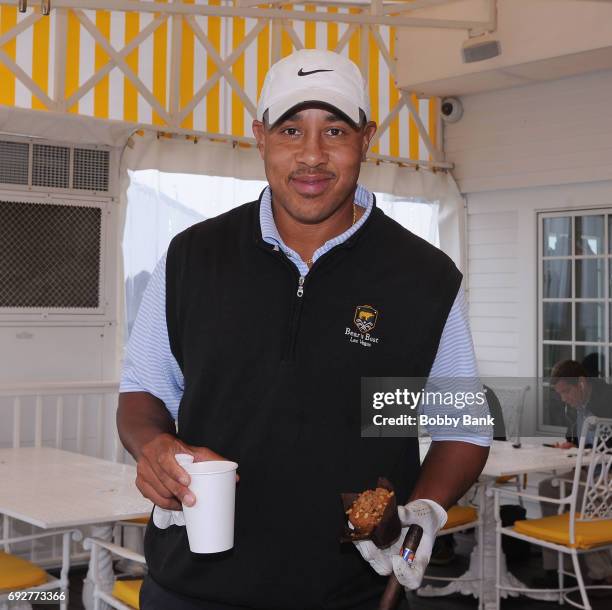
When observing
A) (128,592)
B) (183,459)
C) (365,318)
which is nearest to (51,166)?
(128,592)

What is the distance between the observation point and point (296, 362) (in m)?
1.51

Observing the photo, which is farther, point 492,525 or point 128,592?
point 492,525

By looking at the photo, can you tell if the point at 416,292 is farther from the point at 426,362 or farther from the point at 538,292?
the point at 538,292

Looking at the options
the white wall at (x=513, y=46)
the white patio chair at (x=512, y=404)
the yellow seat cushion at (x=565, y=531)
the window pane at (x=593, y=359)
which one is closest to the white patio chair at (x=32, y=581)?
the yellow seat cushion at (x=565, y=531)

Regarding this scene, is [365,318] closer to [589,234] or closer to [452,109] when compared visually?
[589,234]

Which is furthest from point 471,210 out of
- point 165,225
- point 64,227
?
point 64,227

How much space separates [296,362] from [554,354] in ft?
20.3

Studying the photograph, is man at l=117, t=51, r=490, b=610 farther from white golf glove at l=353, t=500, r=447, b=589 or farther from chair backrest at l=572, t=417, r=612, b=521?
chair backrest at l=572, t=417, r=612, b=521

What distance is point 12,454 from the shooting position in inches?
184

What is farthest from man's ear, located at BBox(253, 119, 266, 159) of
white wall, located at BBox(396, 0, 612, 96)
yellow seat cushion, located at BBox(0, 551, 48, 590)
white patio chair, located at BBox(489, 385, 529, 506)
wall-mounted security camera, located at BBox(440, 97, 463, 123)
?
wall-mounted security camera, located at BBox(440, 97, 463, 123)

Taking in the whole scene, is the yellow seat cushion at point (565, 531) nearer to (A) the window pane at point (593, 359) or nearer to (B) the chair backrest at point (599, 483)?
(B) the chair backrest at point (599, 483)

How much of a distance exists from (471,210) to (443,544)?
324 cm

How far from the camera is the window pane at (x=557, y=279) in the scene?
23.9ft

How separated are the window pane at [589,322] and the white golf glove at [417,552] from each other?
5.87 metres
